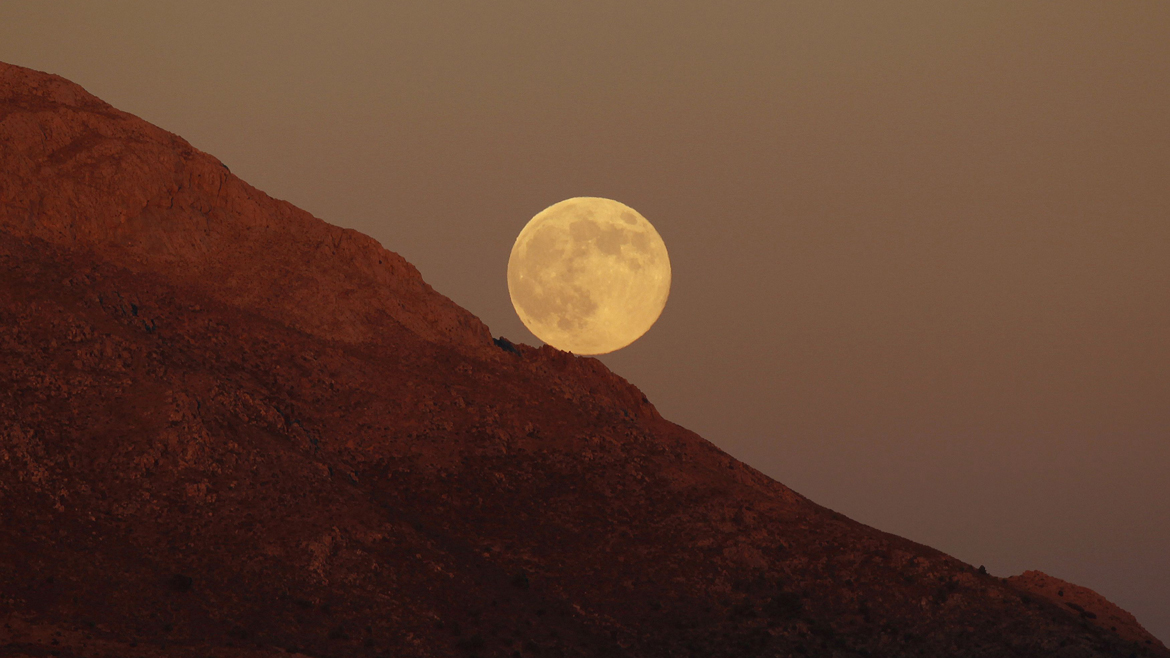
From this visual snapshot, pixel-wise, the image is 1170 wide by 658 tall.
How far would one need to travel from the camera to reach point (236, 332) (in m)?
60.7

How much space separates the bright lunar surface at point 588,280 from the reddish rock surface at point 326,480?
5.03m

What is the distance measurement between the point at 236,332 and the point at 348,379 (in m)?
6.39

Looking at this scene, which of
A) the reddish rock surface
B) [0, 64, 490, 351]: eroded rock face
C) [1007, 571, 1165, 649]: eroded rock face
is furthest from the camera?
[0, 64, 490, 351]: eroded rock face

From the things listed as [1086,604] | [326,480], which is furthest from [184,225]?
[1086,604]

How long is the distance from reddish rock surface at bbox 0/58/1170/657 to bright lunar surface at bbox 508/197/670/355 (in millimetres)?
5027

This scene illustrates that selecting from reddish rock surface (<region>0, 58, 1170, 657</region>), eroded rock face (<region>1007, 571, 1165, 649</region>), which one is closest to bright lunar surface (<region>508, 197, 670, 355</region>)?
reddish rock surface (<region>0, 58, 1170, 657</region>)

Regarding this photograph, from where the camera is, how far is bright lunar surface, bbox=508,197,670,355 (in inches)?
2975

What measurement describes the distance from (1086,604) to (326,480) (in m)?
39.2

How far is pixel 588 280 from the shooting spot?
2965 inches

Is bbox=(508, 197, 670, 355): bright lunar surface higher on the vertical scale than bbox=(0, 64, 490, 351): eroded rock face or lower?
higher

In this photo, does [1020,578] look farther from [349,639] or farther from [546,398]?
[349,639]

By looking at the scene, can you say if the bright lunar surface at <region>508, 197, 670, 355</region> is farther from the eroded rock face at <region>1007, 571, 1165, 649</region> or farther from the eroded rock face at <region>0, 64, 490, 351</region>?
the eroded rock face at <region>1007, 571, 1165, 649</region>

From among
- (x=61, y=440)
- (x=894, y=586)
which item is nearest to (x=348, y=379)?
(x=61, y=440)

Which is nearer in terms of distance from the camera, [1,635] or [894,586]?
[1,635]
